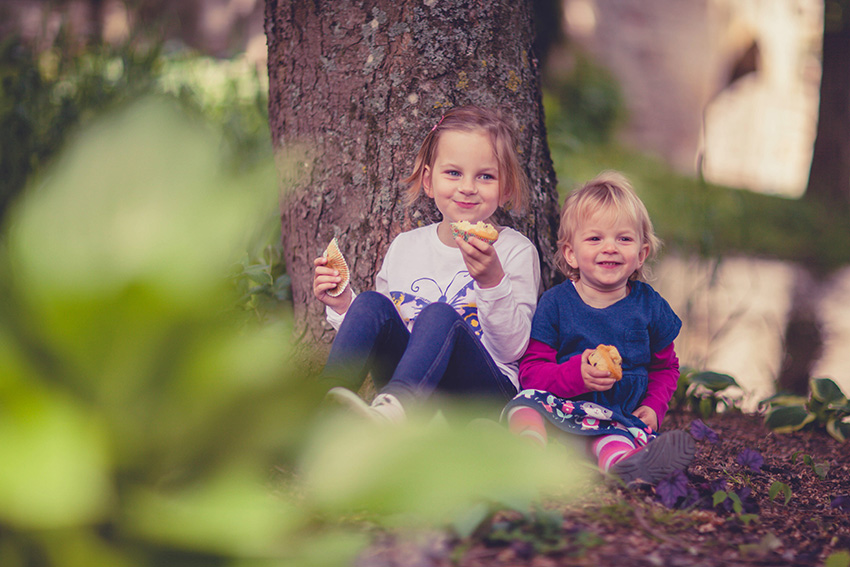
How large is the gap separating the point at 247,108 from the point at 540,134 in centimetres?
277

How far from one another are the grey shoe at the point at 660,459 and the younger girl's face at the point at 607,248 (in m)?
0.51

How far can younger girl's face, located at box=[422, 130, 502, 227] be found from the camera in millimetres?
2084

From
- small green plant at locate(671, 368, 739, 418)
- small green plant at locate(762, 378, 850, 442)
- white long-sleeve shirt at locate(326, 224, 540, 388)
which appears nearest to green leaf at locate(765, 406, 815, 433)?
small green plant at locate(762, 378, 850, 442)

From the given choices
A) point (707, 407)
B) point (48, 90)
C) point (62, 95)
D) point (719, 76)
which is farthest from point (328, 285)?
point (719, 76)

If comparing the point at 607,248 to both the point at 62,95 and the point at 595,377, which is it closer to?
the point at 595,377

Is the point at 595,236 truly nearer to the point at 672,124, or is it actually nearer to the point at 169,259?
the point at 169,259

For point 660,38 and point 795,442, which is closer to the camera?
point 795,442

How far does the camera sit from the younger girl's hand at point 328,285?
2.06 m

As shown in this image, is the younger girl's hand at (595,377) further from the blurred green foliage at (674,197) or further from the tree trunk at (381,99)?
the blurred green foliage at (674,197)

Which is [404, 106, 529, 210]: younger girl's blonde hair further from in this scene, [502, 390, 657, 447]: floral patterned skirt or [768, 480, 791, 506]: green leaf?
[768, 480, 791, 506]: green leaf

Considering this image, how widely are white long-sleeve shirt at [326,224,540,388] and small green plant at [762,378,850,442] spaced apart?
122 centimetres

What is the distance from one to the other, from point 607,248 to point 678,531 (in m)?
0.79

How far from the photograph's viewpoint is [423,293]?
2.15 m

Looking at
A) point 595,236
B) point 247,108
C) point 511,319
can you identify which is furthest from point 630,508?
point 247,108
